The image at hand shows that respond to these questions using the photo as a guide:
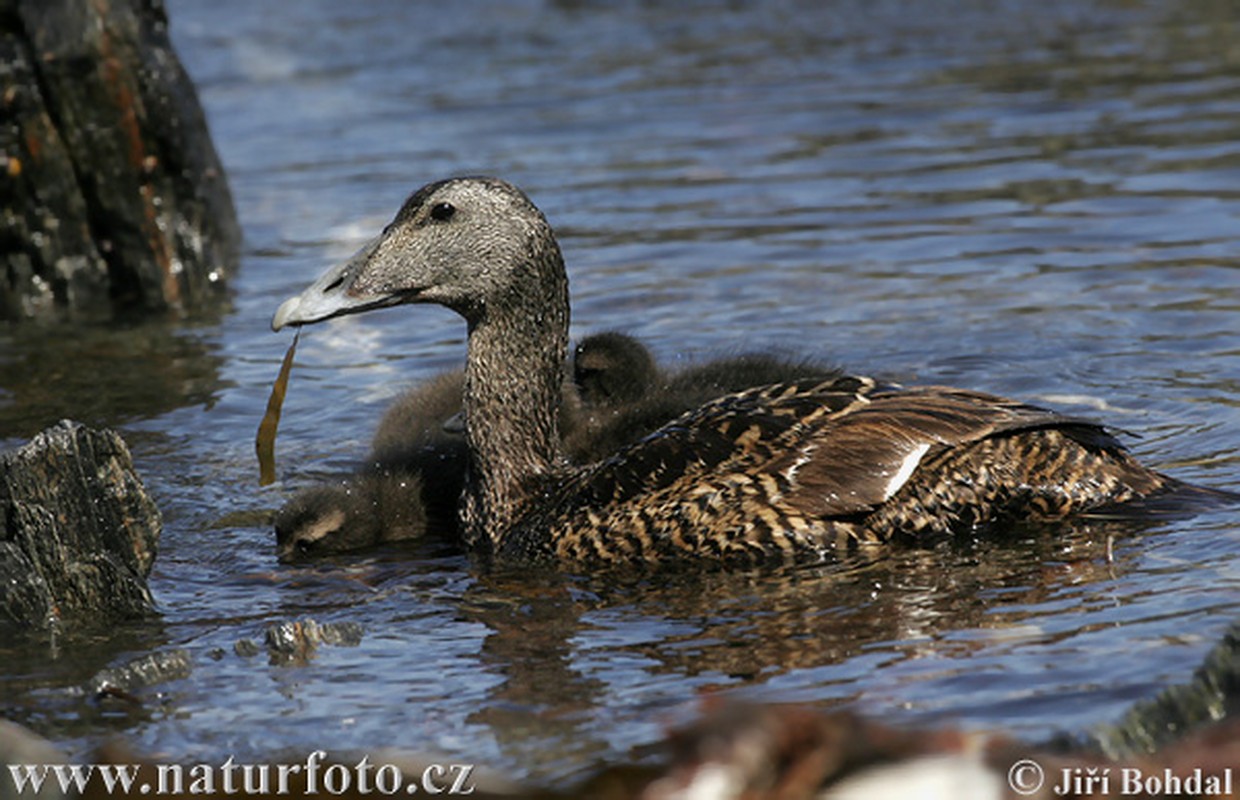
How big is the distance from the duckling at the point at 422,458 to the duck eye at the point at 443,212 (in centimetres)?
88

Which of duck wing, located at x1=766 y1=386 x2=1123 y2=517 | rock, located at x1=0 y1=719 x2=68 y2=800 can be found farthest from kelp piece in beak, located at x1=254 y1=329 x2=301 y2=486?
rock, located at x1=0 y1=719 x2=68 y2=800

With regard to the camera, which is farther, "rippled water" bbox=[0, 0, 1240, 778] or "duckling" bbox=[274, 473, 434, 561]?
"duckling" bbox=[274, 473, 434, 561]

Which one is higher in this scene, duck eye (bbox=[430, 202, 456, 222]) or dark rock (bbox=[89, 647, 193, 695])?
duck eye (bbox=[430, 202, 456, 222])

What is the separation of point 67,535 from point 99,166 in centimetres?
469

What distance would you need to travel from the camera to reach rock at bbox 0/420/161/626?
5902 mm

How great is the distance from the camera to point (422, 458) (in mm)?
7527

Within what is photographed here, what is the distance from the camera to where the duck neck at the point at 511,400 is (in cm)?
694

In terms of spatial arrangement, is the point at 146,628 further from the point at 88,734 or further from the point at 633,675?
the point at 633,675

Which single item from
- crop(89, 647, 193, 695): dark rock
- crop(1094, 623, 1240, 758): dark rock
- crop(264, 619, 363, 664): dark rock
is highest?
crop(1094, 623, 1240, 758): dark rock

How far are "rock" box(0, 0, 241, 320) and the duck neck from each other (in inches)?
154

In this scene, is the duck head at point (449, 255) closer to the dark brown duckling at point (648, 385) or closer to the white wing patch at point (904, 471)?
the dark brown duckling at point (648, 385)

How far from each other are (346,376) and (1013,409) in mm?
3762

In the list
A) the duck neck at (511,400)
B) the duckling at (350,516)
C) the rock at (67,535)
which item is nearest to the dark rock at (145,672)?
the rock at (67,535)

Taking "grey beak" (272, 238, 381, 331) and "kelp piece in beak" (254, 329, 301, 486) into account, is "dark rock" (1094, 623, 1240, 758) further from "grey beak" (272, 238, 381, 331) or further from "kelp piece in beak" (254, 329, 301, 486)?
"kelp piece in beak" (254, 329, 301, 486)
